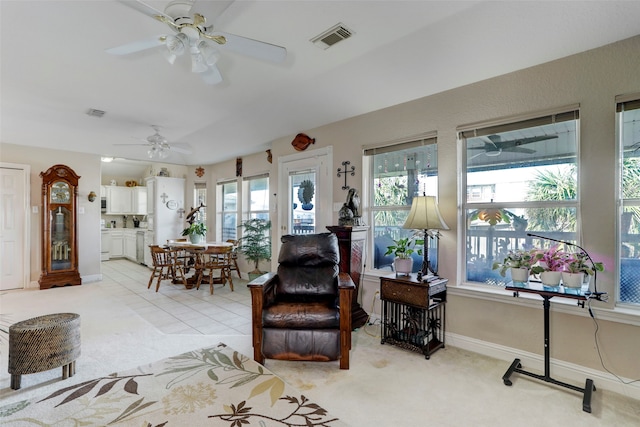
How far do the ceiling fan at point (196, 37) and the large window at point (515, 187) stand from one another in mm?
2056

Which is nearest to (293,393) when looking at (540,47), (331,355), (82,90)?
(331,355)

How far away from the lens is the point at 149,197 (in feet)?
24.1

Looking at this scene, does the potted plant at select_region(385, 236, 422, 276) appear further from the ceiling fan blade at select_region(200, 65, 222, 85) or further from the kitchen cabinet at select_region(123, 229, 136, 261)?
the kitchen cabinet at select_region(123, 229, 136, 261)

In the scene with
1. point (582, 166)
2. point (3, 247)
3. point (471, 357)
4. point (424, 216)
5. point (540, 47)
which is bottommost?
point (471, 357)

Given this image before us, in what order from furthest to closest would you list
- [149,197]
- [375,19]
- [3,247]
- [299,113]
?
[149,197] → [3,247] → [299,113] → [375,19]

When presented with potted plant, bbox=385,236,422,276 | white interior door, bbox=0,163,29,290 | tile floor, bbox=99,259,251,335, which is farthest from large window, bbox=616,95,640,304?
white interior door, bbox=0,163,29,290

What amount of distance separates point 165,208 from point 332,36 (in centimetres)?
597

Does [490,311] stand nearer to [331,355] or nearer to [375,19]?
[331,355]

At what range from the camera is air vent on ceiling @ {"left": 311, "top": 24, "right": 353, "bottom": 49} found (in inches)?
95.7

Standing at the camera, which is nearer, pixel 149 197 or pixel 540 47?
pixel 540 47

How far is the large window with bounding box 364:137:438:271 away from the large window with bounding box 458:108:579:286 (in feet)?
1.23

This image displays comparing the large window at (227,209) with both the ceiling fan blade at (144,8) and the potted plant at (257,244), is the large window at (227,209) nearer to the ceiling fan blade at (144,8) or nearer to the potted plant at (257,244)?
the potted plant at (257,244)

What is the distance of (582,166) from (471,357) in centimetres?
180

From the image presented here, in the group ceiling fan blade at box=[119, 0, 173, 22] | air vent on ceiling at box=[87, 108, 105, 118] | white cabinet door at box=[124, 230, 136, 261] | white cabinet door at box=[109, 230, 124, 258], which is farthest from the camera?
white cabinet door at box=[109, 230, 124, 258]
